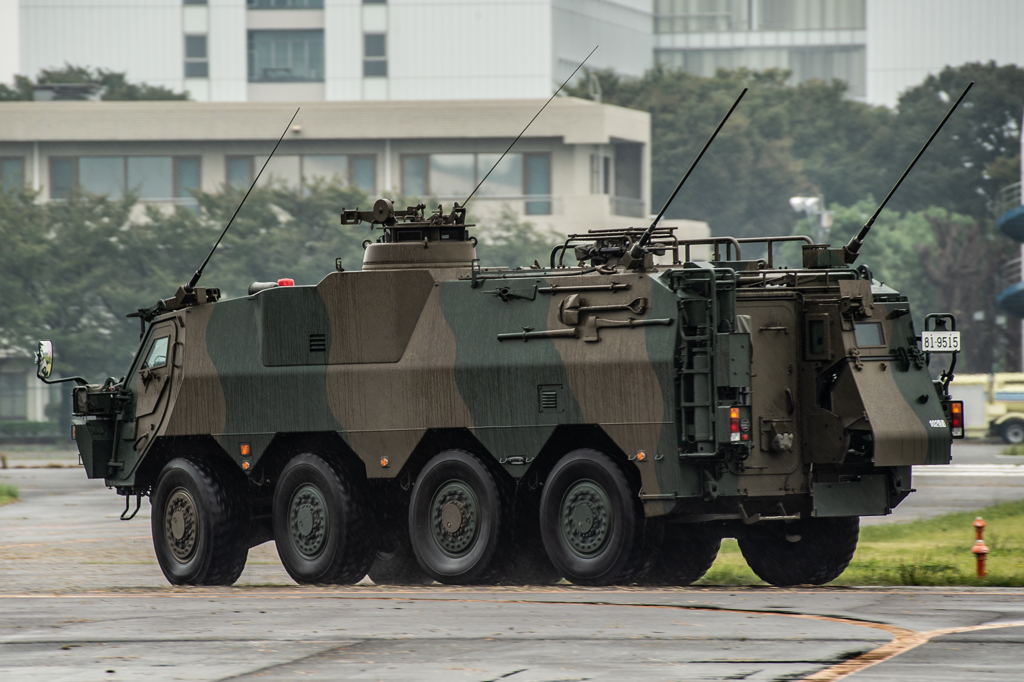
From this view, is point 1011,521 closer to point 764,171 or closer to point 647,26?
point 764,171

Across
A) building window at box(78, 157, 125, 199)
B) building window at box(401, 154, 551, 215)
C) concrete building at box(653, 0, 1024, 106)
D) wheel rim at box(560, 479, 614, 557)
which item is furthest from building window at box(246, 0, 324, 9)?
wheel rim at box(560, 479, 614, 557)

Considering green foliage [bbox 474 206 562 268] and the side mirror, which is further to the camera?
green foliage [bbox 474 206 562 268]

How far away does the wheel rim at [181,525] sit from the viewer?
65.5 ft

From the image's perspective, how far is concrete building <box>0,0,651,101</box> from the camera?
10512 centimetres

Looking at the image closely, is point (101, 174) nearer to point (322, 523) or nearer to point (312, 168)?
point (312, 168)

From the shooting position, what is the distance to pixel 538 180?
75.4m

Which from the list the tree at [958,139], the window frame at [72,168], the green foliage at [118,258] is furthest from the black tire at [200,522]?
the tree at [958,139]

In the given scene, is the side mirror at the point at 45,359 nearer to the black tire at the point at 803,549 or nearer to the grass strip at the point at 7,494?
the black tire at the point at 803,549

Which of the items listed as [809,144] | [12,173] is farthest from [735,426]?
[809,144]

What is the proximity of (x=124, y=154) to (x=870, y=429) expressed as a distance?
61.6 m

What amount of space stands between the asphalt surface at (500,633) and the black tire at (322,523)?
13.3 inches

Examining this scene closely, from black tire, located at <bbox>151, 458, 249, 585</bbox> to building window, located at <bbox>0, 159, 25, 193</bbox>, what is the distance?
51607mm

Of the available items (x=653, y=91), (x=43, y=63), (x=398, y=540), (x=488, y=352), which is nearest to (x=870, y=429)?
(x=488, y=352)

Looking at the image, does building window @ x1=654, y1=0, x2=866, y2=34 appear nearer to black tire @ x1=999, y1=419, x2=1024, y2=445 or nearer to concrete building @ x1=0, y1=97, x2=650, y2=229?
concrete building @ x1=0, y1=97, x2=650, y2=229
